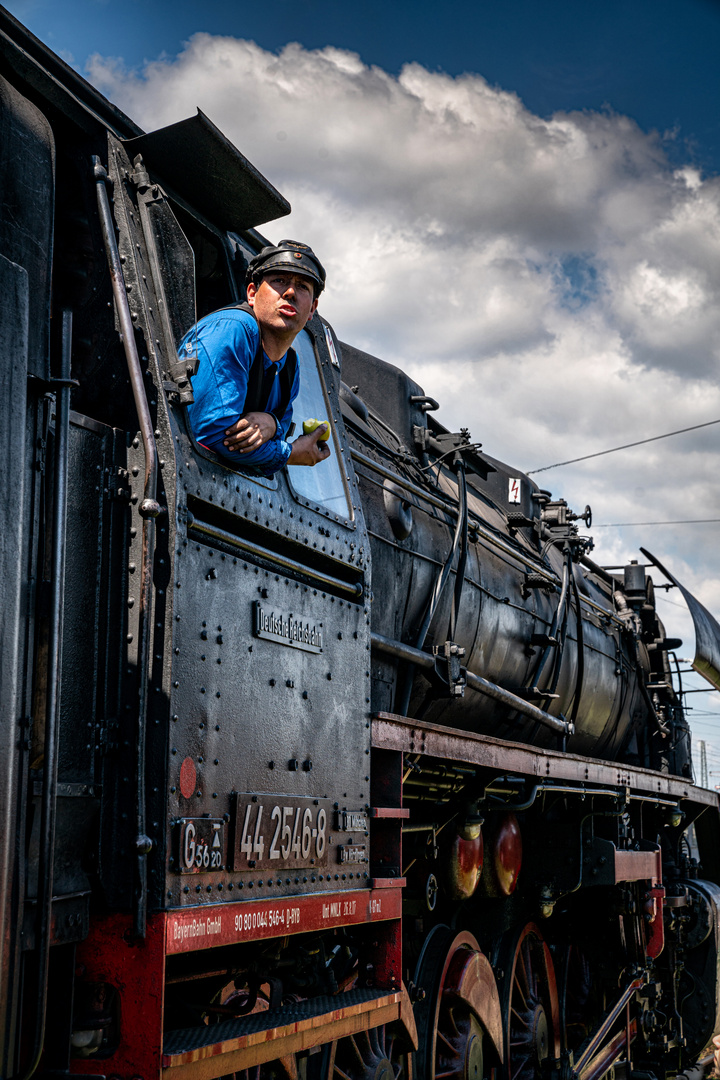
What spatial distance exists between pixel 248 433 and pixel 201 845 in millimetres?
1043

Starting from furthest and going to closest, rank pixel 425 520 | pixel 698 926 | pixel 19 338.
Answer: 1. pixel 698 926
2. pixel 425 520
3. pixel 19 338

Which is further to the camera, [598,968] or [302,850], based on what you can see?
[598,968]

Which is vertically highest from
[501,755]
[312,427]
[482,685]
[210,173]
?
[210,173]

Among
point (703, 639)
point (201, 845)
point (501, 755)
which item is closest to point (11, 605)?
point (201, 845)

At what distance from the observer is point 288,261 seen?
Answer: 3.04 m

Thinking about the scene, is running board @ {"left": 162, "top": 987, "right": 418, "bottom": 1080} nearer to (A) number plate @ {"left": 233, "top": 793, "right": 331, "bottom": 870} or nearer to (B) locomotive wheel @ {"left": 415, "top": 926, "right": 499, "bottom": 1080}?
(A) number plate @ {"left": 233, "top": 793, "right": 331, "bottom": 870}

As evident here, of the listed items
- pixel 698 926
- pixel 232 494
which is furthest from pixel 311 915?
pixel 698 926

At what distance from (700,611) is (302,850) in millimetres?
6738

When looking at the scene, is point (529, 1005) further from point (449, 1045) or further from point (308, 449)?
point (308, 449)

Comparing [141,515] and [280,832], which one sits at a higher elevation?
[141,515]

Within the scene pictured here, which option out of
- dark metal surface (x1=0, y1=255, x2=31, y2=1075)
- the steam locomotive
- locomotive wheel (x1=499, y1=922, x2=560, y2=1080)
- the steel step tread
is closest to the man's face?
the steam locomotive

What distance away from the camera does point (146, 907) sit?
2322 mm

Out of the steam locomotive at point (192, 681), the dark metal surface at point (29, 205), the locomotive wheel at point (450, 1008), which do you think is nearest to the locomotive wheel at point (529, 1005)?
the locomotive wheel at point (450, 1008)

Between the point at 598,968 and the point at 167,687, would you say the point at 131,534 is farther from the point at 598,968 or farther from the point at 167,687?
the point at 598,968
